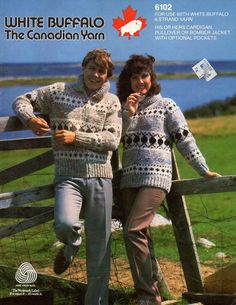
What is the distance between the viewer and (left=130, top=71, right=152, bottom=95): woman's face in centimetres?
602

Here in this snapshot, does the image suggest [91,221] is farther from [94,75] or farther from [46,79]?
[46,79]

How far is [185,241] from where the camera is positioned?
647 cm

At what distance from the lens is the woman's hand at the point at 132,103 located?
233 inches

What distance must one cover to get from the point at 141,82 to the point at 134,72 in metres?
0.09

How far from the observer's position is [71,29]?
246 inches

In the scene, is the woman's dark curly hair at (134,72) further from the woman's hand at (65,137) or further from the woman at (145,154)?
the woman's hand at (65,137)

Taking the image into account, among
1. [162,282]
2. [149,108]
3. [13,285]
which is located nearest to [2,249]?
[13,285]

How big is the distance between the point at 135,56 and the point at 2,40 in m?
1.05

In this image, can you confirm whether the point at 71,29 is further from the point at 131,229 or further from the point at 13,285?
the point at 13,285

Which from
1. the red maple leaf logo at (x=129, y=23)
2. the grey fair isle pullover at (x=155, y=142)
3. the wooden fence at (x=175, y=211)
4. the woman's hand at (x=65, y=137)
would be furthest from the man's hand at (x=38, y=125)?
the red maple leaf logo at (x=129, y=23)

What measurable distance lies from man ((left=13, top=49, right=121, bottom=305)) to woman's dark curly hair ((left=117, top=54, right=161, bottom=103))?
188mm

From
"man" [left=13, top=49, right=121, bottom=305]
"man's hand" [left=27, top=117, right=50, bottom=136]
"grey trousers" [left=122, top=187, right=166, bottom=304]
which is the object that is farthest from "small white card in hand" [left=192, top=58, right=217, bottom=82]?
"man's hand" [left=27, top=117, right=50, bottom=136]

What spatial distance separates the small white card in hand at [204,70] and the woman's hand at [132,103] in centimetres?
61

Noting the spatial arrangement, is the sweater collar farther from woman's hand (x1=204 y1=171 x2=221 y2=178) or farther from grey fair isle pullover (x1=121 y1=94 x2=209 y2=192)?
woman's hand (x1=204 y1=171 x2=221 y2=178)
